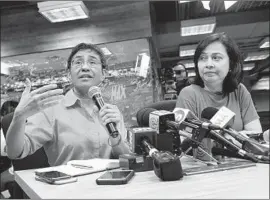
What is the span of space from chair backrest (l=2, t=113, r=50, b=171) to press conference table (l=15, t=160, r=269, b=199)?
92cm

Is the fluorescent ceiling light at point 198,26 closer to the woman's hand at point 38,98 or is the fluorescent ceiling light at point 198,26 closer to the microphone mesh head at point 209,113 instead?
the microphone mesh head at point 209,113

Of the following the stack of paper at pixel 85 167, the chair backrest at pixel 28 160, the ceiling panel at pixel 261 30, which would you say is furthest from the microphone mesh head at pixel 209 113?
the ceiling panel at pixel 261 30

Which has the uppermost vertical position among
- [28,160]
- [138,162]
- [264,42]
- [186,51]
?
[264,42]

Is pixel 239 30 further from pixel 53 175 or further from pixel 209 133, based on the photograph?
pixel 53 175

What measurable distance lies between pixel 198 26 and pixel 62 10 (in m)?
2.15

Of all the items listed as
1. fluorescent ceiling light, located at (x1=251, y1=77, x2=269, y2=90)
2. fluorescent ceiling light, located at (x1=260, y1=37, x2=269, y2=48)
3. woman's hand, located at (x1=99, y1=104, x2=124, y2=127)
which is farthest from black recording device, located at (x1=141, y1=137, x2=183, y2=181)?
fluorescent ceiling light, located at (x1=251, y1=77, x2=269, y2=90)

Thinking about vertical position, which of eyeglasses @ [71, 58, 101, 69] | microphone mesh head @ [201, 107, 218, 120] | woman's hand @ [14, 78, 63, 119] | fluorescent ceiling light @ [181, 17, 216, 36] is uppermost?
fluorescent ceiling light @ [181, 17, 216, 36]

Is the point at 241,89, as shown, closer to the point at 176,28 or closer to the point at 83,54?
the point at 83,54

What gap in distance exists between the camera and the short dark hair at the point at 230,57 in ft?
4.58

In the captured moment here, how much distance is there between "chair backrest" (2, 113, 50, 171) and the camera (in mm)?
1712

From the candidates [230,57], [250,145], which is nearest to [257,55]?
[230,57]

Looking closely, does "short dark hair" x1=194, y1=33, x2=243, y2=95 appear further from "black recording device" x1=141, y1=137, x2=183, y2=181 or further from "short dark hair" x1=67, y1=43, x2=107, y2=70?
"black recording device" x1=141, y1=137, x2=183, y2=181

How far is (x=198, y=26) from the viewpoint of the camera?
4637 millimetres

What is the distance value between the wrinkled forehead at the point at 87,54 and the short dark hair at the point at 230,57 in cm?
45
